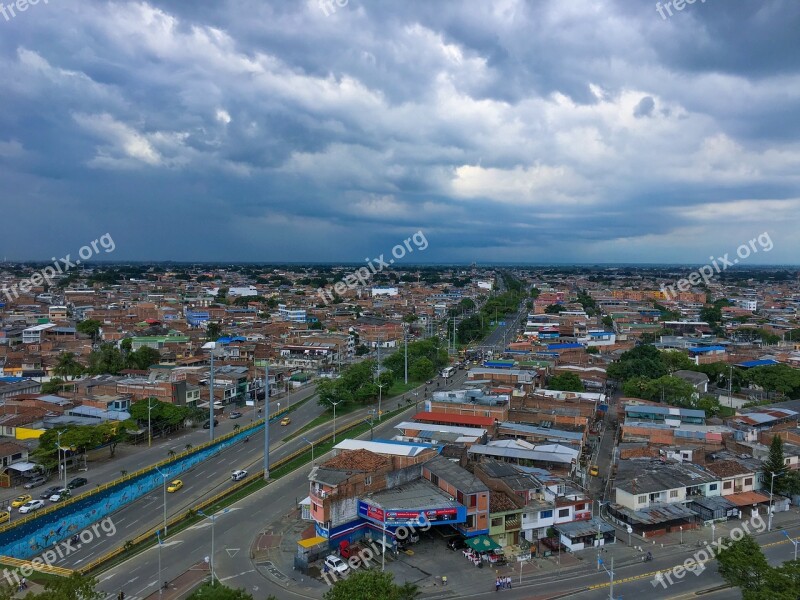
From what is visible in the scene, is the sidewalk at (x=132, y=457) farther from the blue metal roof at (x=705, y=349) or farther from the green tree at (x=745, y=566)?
the blue metal roof at (x=705, y=349)

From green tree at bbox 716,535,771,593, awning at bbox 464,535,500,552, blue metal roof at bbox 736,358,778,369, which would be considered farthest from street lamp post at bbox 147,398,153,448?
blue metal roof at bbox 736,358,778,369

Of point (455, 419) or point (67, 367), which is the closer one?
point (455, 419)

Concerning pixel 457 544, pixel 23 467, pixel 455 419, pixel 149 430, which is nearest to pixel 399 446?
pixel 457 544

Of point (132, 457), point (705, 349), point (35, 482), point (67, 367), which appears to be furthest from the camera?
point (705, 349)

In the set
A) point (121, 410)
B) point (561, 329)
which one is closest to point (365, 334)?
point (561, 329)

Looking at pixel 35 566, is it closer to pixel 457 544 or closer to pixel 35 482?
pixel 35 482

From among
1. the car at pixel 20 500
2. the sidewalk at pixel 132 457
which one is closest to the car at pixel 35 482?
the sidewalk at pixel 132 457
